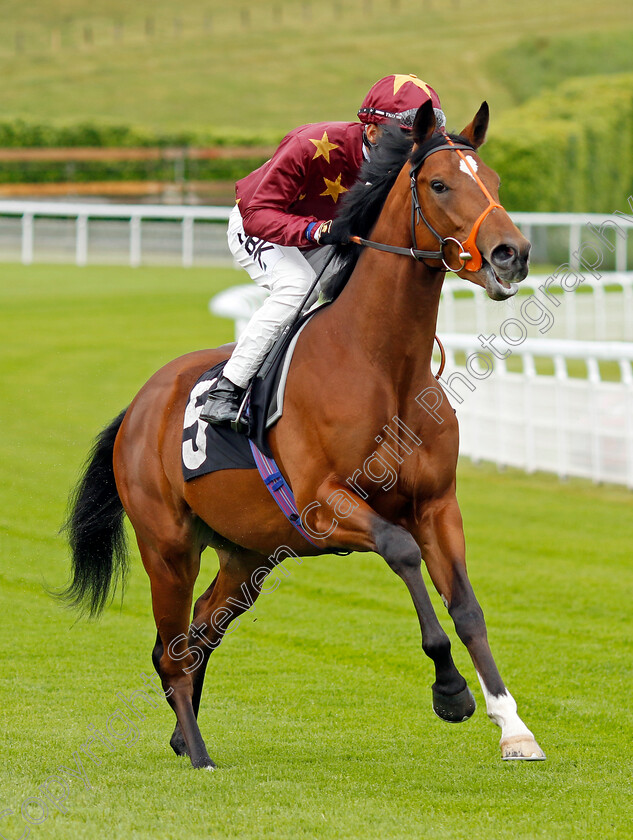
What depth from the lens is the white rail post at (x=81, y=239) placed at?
21.6 m

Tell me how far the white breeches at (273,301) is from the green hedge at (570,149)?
806 inches

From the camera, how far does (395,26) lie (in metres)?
47.3

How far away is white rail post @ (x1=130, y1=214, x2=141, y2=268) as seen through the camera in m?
21.5

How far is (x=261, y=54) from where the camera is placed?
4469cm

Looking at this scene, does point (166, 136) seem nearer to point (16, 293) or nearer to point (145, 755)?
point (16, 293)

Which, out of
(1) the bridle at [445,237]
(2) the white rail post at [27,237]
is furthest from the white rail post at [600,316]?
(1) the bridle at [445,237]

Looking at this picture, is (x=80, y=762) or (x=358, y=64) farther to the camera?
(x=358, y=64)

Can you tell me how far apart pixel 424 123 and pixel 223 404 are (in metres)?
1.21

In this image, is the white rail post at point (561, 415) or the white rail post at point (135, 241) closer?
the white rail post at point (561, 415)

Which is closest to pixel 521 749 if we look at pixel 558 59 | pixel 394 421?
pixel 394 421

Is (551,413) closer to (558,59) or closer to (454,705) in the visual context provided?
(454,705)

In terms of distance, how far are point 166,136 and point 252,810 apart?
2669 cm

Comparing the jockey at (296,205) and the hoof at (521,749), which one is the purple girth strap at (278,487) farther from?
the hoof at (521,749)

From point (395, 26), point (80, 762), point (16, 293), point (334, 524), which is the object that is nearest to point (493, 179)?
point (334, 524)
